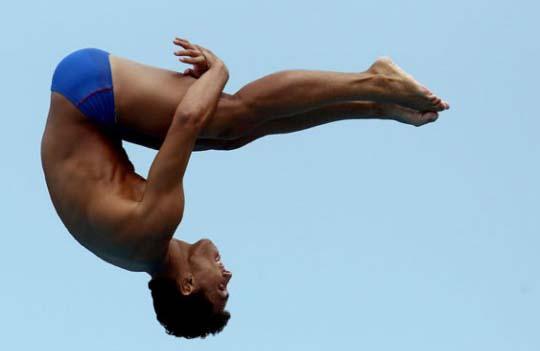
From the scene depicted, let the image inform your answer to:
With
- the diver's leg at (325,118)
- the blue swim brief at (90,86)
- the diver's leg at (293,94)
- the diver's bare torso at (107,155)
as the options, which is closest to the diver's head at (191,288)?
the diver's bare torso at (107,155)

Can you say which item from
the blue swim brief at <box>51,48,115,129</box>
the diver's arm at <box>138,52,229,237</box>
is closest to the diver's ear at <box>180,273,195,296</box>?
the diver's arm at <box>138,52,229,237</box>

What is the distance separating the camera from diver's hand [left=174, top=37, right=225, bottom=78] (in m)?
7.40

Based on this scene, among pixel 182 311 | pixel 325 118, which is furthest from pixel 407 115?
pixel 182 311

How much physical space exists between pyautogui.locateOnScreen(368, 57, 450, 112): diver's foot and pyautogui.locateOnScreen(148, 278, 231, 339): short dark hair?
1891 millimetres

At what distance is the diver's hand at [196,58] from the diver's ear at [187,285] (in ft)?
4.58

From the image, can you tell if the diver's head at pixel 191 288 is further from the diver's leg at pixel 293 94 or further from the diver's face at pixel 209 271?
the diver's leg at pixel 293 94

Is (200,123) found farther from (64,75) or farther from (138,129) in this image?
(64,75)

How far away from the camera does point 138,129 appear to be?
7480mm

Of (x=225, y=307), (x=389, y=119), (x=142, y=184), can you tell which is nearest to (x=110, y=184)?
(x=142, y=184)

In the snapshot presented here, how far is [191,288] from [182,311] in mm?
191

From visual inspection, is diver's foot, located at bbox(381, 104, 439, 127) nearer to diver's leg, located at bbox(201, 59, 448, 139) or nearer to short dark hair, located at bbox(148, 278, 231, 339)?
diver's leg, located at bbox(201, 59, 448, 139)

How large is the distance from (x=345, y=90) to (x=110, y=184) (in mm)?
1679

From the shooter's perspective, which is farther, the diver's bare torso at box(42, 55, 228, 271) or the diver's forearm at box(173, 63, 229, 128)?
the diver's bare torso at box(42, 55, 228, 271)

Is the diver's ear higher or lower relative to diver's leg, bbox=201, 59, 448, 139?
lower
